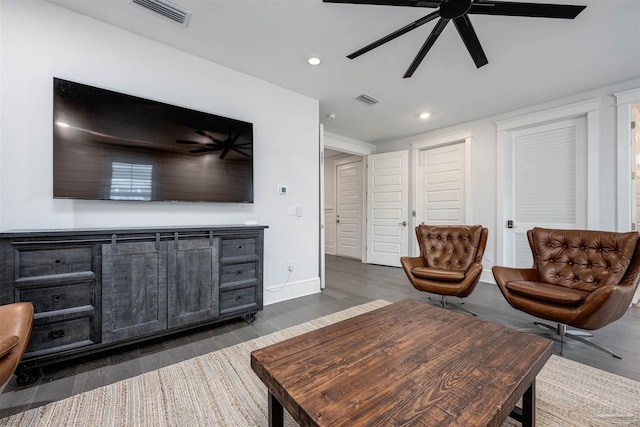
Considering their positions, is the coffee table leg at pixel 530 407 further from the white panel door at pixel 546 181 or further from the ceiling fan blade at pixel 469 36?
the white panel door at pixel 546 181

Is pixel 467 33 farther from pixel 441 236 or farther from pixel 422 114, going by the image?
pixel 422 114

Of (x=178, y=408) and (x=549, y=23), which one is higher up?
(x=549, y=23)

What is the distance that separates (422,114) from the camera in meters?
4.15

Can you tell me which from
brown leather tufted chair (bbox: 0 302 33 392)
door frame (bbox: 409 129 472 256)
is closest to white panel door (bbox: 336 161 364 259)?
door frame (bbox: 409 129 472 256)

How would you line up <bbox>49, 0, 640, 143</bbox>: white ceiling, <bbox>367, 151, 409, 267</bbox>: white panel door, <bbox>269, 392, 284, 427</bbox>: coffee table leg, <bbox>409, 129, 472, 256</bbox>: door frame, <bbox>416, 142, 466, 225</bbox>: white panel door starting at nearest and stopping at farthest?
<bbox>269, 392, 284, 427</bbox>: coffee table leg → <bbox>49, 0, 640, 143</bbox>: white ceiling → <bbox>409, 129, 472, 256</bbox>: door frame → <bbox>416, 142, 466, 225</bbox>: white panel door → <bbox>367, 151, 409, 267</bbox>: white panel door

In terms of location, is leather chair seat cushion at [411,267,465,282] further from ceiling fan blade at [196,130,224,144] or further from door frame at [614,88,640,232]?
ceiling fan blade at [196,130,224,144]

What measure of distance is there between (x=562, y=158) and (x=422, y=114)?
198 cm

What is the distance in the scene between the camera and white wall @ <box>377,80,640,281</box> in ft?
10.6

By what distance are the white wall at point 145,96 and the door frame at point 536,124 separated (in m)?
2.88

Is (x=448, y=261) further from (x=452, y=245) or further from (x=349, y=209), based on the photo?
(x=349, y=209)

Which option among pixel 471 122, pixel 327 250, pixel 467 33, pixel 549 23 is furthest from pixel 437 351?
pixel 327 250

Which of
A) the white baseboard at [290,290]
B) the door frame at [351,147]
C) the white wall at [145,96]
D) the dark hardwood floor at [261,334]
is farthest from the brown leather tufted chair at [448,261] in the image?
the door frame at [351,147]

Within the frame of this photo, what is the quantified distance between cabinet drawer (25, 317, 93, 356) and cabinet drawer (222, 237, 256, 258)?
1.03 meters

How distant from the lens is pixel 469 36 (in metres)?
1.80
